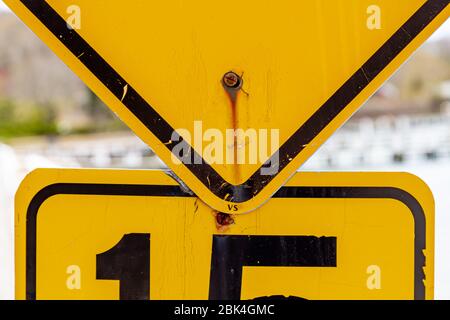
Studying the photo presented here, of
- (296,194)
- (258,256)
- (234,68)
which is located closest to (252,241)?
(258,256)

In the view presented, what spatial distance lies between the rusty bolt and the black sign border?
0.25 m

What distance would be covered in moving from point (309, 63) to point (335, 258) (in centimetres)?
43

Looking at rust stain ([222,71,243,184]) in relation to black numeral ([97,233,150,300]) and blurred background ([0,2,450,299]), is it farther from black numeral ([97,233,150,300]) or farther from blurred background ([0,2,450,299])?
blurred background ([0,2,450,299])

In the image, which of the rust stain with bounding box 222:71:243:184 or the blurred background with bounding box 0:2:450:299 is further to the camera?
the blurred background with bounding box 0:2:450:299

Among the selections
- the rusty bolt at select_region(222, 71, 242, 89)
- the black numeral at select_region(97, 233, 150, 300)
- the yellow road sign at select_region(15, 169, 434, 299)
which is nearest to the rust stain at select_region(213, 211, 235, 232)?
the yellow road sign at select_region(15, 169, 434, 299)

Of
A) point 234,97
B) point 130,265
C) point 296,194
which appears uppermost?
point 234,97

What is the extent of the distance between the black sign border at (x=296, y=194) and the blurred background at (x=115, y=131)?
585mm

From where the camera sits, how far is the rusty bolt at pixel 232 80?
1404 millimetres

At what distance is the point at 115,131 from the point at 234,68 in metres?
34.4

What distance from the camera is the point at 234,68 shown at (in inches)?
55.4

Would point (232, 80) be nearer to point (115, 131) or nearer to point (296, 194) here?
point (296, 194)

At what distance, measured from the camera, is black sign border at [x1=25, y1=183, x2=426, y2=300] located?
145cm
